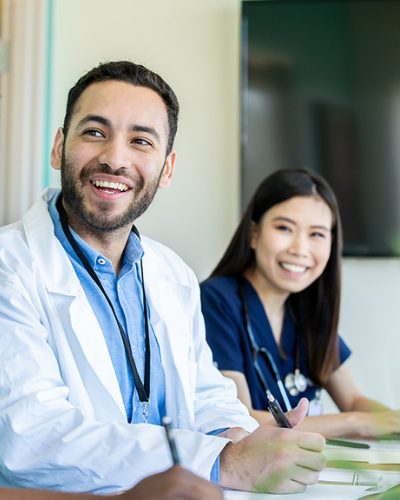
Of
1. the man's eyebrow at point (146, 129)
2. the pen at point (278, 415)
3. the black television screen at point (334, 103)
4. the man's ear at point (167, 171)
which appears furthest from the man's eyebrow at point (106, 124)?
the black television screen at point (334, 103)

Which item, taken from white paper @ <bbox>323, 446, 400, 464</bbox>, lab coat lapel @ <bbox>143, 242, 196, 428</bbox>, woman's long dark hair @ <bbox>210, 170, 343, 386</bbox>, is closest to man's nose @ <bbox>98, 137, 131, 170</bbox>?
lab coat lapel @ <bbox>143, 242, 196, 428</bbox>

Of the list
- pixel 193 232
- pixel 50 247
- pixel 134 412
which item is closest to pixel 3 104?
pixel 193 232

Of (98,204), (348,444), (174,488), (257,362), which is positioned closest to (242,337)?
(257,362)

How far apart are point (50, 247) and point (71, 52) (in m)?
0.63

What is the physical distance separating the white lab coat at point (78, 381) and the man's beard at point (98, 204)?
0.05m

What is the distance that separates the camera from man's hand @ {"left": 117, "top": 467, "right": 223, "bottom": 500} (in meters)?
0.40

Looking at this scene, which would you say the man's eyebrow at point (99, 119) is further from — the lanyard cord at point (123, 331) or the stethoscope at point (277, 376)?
the stethoscope at point (277, 376)

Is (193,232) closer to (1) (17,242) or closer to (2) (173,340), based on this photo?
(2) (173,340)

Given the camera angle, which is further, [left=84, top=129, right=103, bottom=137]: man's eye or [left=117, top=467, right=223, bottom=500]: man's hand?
[left=84, top=129, right=103, bottom=137]: man's eye

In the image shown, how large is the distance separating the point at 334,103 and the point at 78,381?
140 centimetres

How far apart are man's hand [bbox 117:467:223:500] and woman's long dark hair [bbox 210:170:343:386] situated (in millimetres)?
1048

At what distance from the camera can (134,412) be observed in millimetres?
850

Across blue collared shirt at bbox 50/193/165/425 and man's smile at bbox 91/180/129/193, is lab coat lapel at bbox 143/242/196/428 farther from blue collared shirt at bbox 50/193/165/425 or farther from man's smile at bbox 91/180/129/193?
man's smile at bbox 91/180/129/193

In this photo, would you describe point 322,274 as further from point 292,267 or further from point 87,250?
point 87,250
